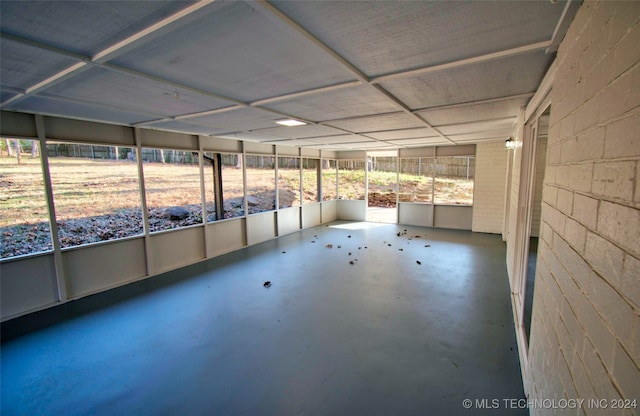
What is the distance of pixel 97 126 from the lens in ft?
13.4

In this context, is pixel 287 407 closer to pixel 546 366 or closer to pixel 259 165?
pixel 546 366

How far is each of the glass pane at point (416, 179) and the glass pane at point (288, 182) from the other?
3404 mm

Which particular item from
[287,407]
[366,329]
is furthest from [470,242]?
[287,407]

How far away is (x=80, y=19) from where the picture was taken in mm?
1351

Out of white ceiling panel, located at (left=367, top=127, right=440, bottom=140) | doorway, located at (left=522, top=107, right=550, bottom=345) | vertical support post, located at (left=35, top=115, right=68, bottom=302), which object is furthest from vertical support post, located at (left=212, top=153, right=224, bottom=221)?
doorway, located at (left=522, top=107, right=550, bottom=345)

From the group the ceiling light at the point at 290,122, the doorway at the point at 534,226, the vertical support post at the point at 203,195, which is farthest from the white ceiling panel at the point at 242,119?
the doorway at the point at 534,226

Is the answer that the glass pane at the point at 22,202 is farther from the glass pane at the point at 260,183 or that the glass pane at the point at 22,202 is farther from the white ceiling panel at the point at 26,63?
the glass pane at the point at 260,183

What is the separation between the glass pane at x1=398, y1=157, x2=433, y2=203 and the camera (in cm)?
845

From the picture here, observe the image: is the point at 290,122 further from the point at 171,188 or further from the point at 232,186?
the point at 232,186

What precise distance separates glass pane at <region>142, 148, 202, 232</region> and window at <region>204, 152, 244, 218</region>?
0.28 m

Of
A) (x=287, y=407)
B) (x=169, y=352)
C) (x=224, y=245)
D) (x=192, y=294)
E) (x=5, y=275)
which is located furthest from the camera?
(x=224, y=245)

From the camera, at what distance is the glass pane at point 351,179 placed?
977 cm

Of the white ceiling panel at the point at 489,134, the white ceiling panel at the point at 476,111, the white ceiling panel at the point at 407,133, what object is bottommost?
the white ceiling panel at the point at 476,111

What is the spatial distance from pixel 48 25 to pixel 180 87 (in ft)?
3.20
